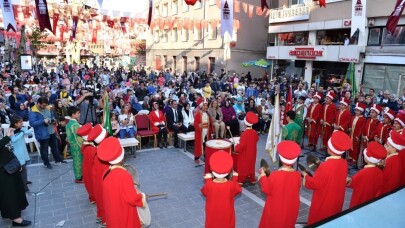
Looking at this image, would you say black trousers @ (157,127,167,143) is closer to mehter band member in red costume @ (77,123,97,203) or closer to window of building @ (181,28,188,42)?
mehter band member in red costume @ (77,123,97,203)

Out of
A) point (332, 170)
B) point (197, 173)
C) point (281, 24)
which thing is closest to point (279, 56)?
point (281, 24)

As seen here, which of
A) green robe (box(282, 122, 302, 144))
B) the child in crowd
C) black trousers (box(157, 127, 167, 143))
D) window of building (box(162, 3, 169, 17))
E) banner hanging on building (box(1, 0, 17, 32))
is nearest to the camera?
the child in crowd

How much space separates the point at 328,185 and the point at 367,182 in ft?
2.45

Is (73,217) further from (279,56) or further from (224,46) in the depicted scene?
(224,46)

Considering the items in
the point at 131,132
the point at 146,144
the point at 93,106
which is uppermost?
the point at 93,106

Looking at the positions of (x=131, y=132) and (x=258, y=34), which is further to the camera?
(x=258, y=34)

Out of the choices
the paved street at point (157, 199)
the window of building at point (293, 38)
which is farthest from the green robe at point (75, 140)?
the window of building at point (293, 38)

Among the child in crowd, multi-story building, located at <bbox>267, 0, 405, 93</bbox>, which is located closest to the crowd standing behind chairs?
the child in crowd

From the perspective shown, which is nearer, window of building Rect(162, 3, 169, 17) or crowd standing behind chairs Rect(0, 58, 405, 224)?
crowd standing behind chairs Rect(0, 58, 405, 224)

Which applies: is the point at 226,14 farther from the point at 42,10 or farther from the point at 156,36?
the point at 156,36

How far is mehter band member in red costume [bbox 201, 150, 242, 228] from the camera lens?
4.27 metres

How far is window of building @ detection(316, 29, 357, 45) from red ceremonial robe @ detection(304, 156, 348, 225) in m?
18.2

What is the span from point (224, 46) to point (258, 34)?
3784 millimetres

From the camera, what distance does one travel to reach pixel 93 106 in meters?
10.9
